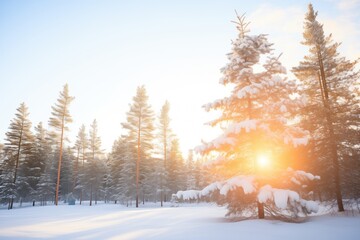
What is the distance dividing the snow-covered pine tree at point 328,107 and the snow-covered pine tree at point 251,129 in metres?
3.79

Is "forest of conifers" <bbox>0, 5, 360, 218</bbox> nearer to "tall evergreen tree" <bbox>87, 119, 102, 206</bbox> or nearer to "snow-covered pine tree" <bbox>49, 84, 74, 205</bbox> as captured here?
"snow-covered pine tree" <bbox>49, 84, 74, 205</bbox>

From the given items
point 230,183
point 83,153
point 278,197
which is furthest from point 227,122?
point 83,153

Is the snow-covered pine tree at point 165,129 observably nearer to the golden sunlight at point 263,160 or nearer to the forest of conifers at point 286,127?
the forest of conifers at point 286,127

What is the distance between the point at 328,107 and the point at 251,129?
7.17 meters

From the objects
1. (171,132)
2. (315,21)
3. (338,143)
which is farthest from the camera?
(171,132)

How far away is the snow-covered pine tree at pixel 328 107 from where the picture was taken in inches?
488

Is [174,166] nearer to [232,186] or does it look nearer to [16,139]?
[16,139]

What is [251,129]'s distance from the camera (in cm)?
915

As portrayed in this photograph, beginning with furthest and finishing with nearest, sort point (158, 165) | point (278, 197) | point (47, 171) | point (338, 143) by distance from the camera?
point (47, 171), point (158, 165), point (338, 143), point (278, 197)

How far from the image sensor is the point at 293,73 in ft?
49.0

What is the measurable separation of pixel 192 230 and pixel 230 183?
7.05 feet

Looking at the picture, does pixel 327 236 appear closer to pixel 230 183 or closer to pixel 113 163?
pixel 230 183

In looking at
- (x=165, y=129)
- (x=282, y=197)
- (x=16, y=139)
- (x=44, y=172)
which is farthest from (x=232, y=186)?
(x=44, y=172)

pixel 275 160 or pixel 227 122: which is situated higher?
pixel 227 122
